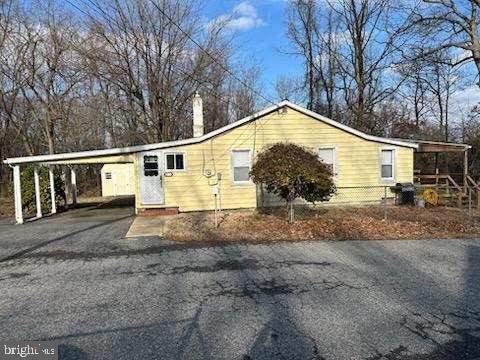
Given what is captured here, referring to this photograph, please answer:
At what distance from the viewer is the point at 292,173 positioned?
10867mm

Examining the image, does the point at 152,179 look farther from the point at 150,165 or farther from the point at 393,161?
the point at 393,161

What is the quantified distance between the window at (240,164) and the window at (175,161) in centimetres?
195

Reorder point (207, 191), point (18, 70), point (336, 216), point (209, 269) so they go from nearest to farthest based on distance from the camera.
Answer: point (209, 269) < point (336, 216) < point (207, 191) < point (18, 70)

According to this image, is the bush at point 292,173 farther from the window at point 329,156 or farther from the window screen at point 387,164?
the window screen at point 387,164

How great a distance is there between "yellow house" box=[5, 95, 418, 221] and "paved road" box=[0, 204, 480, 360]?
20.9 ft

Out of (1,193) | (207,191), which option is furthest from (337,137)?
(1,193)

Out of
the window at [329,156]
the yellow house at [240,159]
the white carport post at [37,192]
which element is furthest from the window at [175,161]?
the white carport post at [37,192]

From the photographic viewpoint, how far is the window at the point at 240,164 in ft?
51.4

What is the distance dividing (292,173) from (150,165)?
20.8 ft

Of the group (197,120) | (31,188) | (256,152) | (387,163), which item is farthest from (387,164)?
(31,188)

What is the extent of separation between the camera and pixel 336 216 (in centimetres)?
1268

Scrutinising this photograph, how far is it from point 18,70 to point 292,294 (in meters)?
26.9

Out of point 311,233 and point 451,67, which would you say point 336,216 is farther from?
point 451,67

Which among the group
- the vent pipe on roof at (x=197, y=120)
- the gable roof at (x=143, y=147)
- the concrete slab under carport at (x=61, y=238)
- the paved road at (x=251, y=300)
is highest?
the vent pipe on roof at (x=197, y=120)
